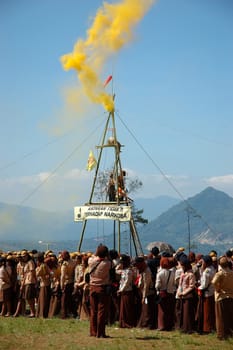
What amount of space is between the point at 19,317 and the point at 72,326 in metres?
2.73

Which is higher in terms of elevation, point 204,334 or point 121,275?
point 121,275

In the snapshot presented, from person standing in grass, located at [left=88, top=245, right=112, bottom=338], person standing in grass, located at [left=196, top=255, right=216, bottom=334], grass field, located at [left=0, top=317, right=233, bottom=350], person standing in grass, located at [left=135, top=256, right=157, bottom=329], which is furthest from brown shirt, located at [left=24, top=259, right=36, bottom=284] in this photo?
person standing in grass, located at [left=196, top=255, right=216, bottom=334]

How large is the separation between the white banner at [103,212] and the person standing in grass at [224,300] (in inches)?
360

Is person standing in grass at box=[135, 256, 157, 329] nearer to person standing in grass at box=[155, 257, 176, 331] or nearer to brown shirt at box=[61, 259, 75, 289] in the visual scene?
person standing in grass at box=[155, 257, 176, 331]

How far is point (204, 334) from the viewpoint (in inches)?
535

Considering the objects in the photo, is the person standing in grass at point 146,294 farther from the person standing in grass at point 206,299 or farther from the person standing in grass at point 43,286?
the person standing in grass at point 43,286

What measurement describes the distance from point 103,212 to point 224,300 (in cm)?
1006

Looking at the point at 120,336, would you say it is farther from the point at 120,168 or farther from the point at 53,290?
the point at 120,168

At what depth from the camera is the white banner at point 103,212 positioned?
2191 cm

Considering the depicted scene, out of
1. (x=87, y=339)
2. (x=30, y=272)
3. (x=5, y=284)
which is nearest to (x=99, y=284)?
(x=87, y=339)

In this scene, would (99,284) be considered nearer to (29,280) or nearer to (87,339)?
(87,339)

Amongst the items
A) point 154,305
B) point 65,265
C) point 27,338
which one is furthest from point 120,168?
point 27,338

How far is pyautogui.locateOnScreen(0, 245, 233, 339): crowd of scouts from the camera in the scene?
13250 millimetres

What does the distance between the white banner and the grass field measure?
7.28 metres
